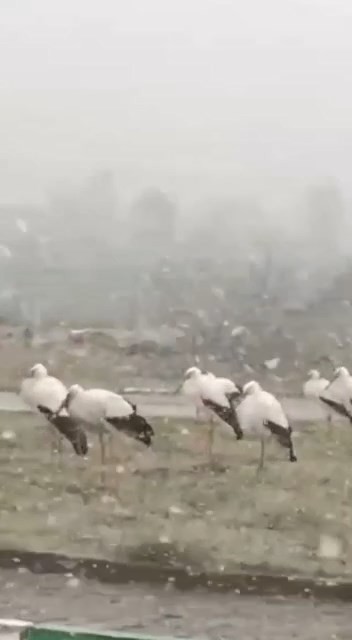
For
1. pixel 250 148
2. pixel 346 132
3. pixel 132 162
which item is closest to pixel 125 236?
pixel 132 162

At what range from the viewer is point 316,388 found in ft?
4.94

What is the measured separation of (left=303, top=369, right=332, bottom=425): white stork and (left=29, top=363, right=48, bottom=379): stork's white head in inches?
15.8

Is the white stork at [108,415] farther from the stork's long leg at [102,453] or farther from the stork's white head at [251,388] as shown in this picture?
the stork's white head at [251,388]

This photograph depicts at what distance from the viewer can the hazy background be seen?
1525mm

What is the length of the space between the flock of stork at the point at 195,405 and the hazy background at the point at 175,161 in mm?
93

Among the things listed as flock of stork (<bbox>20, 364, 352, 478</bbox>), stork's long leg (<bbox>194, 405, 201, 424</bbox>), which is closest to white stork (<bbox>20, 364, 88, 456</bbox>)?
flock of stork (<bbox>20, 364, 352, 478</bbox>)

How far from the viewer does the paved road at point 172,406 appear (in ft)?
4.94

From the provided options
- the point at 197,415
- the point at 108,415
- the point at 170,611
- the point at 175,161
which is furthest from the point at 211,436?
the point at 175,161

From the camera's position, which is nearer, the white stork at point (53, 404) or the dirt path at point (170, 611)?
the dirt path at point (170, 611)

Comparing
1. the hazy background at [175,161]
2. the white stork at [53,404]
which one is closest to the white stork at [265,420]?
the hazy background at [175,161]

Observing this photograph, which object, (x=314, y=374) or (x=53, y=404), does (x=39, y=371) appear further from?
(x=314, y=374)

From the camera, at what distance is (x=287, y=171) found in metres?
1.53

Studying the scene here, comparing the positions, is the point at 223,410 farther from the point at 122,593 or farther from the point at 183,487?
the point at 122,593

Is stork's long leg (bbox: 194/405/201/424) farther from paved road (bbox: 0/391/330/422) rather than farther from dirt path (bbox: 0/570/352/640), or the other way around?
dirt path (bbox: 0/570/352/640)
